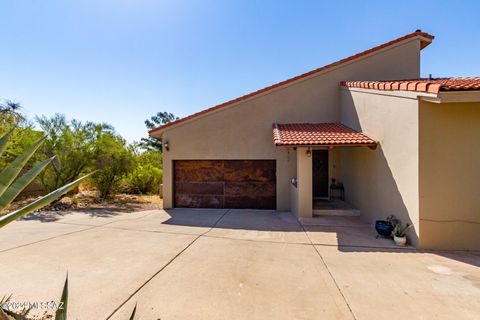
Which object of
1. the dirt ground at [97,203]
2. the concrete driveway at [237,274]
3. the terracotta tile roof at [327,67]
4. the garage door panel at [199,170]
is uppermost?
the terracotta tile roof at [327,67]

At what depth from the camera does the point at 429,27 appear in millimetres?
11031

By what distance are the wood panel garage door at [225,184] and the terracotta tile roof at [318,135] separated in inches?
78.4

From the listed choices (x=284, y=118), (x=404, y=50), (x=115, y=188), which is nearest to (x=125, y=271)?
(x=284, y=118)

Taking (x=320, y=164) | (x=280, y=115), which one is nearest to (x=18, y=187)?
(x=280, y=115)

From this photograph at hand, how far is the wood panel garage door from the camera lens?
37.1 ft

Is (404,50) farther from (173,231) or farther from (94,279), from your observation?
(94,279)

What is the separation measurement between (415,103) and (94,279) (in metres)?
8.36

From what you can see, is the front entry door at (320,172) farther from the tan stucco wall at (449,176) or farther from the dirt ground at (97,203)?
the dirt ground at (97,203)

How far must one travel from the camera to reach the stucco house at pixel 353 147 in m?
5.91

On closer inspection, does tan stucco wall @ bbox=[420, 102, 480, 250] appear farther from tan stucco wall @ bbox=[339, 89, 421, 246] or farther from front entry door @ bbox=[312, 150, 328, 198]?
front entry door @ bbox=[312, 150, 328, 198]

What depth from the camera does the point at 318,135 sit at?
9.20 m

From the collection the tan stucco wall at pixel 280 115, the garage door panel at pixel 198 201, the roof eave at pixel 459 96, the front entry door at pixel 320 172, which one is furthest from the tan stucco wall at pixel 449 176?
the garage door panel at pixel 198 201

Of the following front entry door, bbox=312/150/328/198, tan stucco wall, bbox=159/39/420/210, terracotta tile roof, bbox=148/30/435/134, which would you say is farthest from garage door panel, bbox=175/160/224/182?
front entry door, bbox=312/150/328/198

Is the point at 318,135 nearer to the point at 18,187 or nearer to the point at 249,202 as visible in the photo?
the point at 249,202
